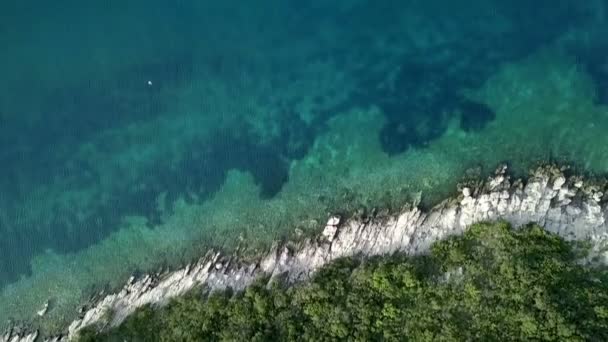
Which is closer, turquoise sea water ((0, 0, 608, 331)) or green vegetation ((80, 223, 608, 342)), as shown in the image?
green vegetation ((80, 223, 608, 342))

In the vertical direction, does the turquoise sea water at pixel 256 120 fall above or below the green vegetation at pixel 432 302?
above

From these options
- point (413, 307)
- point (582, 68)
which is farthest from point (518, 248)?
point (582, 68)

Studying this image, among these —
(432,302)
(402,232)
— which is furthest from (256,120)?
(432,302)

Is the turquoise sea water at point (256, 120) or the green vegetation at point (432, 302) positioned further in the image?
the turquoise sea water at point (256, 120)

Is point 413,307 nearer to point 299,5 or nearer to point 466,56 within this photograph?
point 466,56

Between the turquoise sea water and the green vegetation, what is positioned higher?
the turquoise sea water
